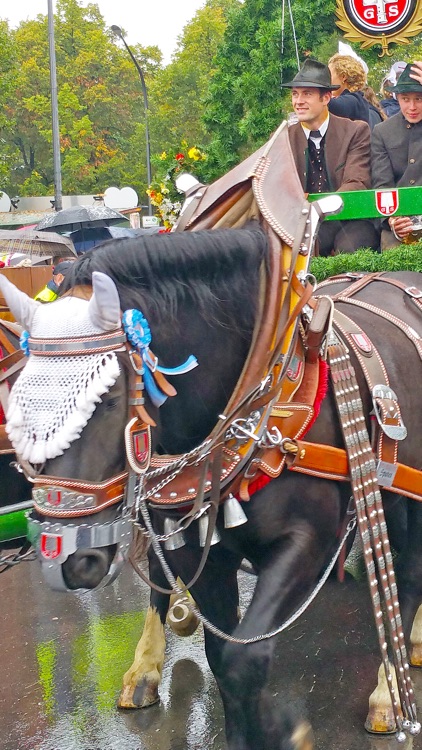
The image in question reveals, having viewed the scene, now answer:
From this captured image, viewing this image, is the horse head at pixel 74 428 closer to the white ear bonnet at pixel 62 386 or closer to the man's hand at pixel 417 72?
the white ear bonnet at pixel 62 386

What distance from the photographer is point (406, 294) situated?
12.9ft

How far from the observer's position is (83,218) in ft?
46.0

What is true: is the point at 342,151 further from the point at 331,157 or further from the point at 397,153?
the point at 397,153

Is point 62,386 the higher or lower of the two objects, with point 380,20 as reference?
lower

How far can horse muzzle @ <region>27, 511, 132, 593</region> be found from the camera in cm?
242

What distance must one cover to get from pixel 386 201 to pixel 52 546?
8.55ft

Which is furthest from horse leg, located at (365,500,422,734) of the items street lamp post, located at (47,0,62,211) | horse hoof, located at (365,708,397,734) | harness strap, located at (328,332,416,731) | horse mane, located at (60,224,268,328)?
street lamp post, located at (47,0,62,211)

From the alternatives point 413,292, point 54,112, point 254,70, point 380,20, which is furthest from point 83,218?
point 413,292

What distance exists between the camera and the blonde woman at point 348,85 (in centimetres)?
594

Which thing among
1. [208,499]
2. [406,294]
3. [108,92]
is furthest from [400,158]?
[108,92]

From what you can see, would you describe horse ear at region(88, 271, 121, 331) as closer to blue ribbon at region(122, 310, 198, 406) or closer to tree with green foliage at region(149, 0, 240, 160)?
blue ribbon at region(122, 310, 198, 406)

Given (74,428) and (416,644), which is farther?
(416,644)

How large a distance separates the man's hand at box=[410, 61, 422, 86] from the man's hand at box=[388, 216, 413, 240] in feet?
2.69

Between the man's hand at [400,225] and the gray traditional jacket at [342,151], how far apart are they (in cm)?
47
